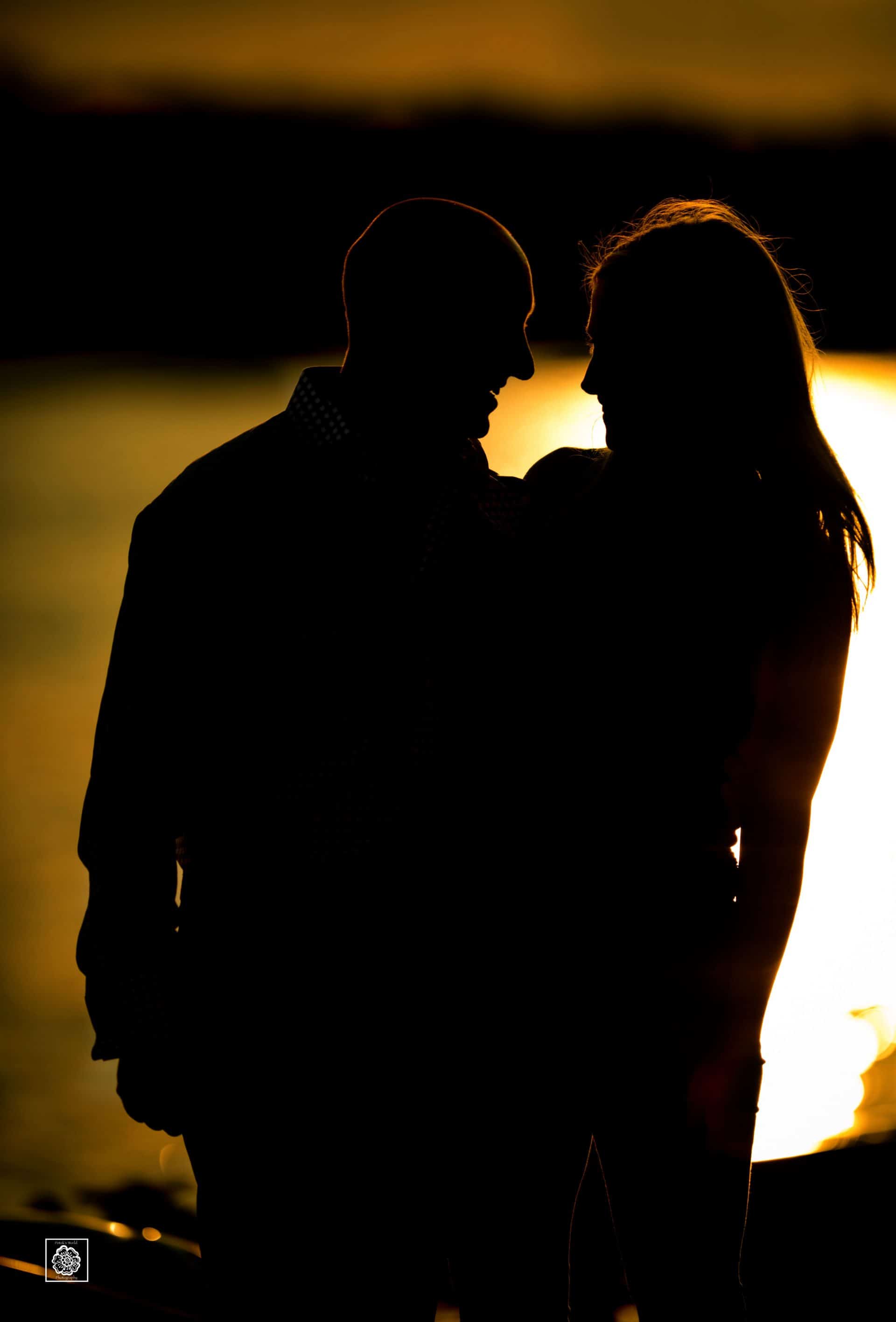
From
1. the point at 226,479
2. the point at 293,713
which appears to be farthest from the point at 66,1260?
the point at 226,479

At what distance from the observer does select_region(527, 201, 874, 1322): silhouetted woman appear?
103 cm

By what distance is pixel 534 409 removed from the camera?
225 inches

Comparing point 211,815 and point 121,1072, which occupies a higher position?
point 211,815

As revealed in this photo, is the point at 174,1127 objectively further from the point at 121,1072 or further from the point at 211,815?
the point at 211,815

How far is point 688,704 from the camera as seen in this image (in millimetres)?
1031

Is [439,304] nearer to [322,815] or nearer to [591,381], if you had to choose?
[591,381]

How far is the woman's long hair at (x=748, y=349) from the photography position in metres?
1.05

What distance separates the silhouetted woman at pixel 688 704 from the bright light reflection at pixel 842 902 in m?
0.84

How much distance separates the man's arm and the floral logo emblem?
83 centimetres

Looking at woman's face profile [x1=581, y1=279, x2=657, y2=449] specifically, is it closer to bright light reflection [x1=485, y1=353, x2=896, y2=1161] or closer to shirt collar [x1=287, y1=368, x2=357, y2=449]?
shirt collar [x1=287, y1=368, x2=357, y2=449]

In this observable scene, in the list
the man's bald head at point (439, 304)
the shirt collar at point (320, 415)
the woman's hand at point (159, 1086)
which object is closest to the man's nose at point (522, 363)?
the man's bald head at point (439, 304)

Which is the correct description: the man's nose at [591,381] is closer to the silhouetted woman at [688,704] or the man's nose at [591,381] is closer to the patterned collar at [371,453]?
the silhouetted woman at [688,704]

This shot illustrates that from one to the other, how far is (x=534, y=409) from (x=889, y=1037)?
3.50 m

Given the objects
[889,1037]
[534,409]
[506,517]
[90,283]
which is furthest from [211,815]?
[90,283]
